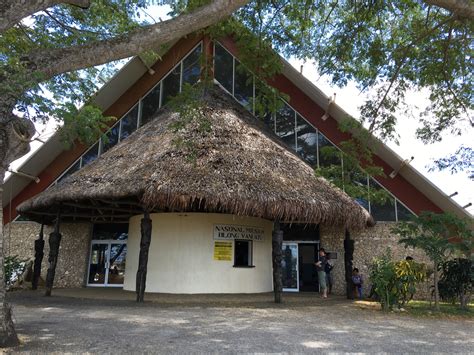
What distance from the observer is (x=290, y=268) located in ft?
48.9

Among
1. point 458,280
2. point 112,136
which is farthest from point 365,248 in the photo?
point 112,136

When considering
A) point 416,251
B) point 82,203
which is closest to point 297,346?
point 82,203

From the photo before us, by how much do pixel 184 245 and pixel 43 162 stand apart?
25.7ft

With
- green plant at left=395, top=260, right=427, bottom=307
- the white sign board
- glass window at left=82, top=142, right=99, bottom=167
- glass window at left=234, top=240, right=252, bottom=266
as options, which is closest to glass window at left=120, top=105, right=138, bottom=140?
glass window at left=82, top=142, right=99, bottom=167

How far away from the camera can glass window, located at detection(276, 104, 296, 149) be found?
50.8 feet

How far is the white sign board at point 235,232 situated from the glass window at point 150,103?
6.35 m

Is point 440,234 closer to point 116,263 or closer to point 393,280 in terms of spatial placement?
point 393,280

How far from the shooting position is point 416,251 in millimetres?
14148

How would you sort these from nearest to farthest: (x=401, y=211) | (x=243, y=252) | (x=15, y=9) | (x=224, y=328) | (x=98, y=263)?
(x=15, y=9) → (x=224, y=328) → (x=243, y=252) → (x=401, y=211) → (x=98, y=263)

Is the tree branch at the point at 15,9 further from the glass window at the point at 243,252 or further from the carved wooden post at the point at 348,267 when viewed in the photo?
the carved wooden post at the point at 348,267

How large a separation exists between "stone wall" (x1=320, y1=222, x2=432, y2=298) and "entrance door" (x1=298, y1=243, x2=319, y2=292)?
26.2 inches

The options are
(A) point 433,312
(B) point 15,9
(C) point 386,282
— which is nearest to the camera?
(B) point 15,9

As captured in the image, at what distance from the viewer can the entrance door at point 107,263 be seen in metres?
15.4

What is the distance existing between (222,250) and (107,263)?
547cm
